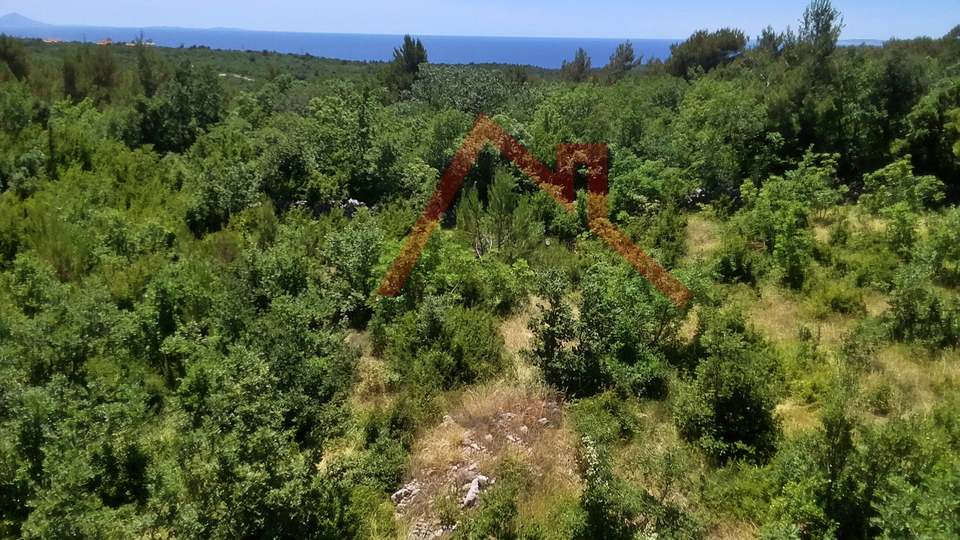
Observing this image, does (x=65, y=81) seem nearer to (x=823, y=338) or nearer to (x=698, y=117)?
(x=698, y=117)

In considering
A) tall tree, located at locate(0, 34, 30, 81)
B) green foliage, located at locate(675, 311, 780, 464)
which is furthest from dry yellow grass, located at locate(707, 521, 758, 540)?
tall tree, located at locate(0, 34, 30, 81)

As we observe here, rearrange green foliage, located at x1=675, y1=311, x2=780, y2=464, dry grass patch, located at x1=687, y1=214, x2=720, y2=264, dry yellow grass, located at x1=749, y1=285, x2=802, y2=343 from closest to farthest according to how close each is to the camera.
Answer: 1. green foliage, located at x1=675, y1=311, x2=780, y2=464
2. dry yellow grass, located at x1=749, y1=285, x2=802, y2=343
3. dry grass patch, located at x1=687, y1=214, x2=720, y2=264

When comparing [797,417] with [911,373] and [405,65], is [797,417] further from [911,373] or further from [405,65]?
[405,65]

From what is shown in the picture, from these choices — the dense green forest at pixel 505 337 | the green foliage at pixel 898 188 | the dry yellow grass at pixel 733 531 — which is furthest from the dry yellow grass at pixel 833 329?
the dry yellow grass at pixel 733 531

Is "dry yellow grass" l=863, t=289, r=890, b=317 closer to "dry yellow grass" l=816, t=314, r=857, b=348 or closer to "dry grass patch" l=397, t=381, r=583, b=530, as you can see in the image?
"dry yellow grass" l=816, t=314, r=857, b=348

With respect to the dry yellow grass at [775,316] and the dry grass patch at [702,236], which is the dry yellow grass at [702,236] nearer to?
the dry grass patch at [702,236]

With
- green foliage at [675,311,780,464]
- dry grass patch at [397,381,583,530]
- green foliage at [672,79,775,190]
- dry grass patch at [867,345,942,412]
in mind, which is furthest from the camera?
green foliage at [672,79,775,190]

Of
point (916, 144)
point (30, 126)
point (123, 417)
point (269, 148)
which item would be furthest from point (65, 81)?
→ point (916, 144)

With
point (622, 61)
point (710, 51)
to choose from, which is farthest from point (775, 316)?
point (622, 61)
